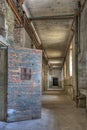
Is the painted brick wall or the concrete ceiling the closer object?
the painted brick wall

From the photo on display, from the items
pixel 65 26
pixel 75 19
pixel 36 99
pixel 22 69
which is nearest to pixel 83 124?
pixel 36 99

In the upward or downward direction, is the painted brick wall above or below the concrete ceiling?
below

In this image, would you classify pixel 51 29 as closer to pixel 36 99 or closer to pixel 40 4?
pixel 40 4

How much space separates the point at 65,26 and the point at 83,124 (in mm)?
5166

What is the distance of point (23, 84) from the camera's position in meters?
4.52

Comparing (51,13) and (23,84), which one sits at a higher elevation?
(51,13)

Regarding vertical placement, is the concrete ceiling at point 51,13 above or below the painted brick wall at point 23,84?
above

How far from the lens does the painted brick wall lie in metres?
4.37

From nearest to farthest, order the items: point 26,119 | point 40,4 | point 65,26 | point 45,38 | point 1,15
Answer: point 1,15, point 26,119, point 40,4, point 65,26, point 45,38

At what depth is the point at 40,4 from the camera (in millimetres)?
5973

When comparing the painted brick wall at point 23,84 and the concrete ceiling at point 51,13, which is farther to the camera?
the concrete ceiling at point 51,13

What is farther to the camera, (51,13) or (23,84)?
(51,13)

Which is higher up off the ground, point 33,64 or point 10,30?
point 10,30

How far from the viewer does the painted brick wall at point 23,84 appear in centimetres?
437
